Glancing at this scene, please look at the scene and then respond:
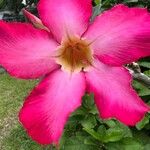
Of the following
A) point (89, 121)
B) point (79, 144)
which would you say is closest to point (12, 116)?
point (89, 121)

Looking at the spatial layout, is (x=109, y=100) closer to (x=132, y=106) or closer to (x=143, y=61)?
(x=132, y=106)

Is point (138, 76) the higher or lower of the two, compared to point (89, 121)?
higher

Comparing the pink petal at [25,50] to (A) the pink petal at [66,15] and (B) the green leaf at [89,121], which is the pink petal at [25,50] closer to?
(A) the pink petal at [66,15]

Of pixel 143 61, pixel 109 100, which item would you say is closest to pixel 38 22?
pixel 109 100

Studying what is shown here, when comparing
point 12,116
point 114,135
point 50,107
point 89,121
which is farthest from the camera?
point 12,116

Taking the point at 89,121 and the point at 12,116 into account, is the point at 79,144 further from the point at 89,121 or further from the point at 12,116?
the point at 12,116

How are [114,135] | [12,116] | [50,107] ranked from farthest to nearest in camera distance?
[12,116]
[114,135]
[50,107]

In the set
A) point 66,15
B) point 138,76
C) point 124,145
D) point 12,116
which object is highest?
point 66,15
